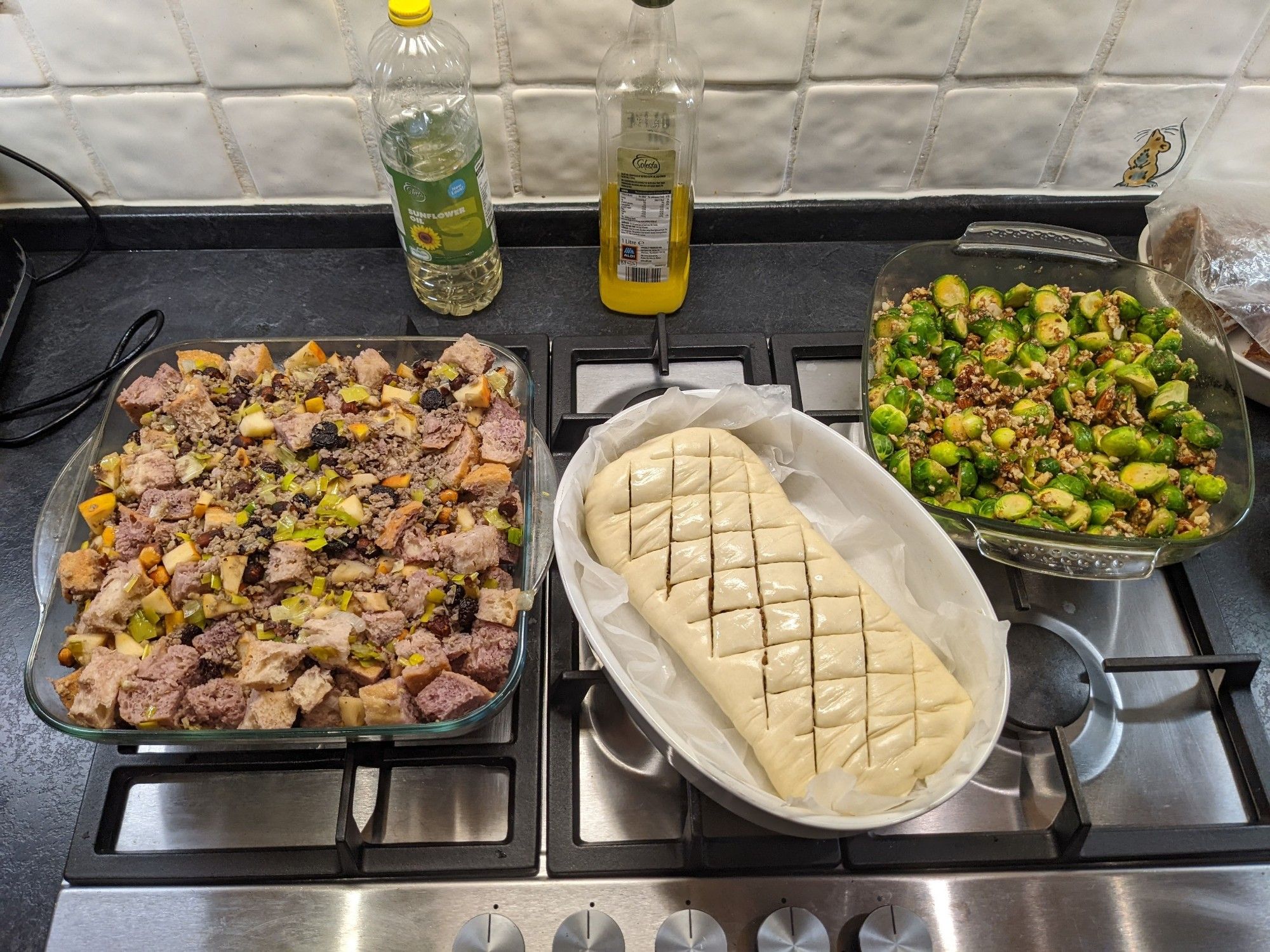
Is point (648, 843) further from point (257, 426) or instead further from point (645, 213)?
point (645, 213)

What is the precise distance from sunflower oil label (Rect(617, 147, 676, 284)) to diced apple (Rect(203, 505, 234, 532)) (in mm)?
696

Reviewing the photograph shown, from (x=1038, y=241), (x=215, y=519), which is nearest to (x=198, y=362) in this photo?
(x=215, y=519)

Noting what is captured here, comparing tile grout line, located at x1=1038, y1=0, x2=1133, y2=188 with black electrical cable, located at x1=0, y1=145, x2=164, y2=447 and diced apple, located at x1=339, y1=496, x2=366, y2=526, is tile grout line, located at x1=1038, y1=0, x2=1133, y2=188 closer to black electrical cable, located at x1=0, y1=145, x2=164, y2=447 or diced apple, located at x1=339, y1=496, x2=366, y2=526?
diced apple, located at x1=339, y1=496, x2=366, y2=526

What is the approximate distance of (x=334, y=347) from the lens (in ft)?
4.15

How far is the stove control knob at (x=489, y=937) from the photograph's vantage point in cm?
93

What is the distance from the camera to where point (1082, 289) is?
1386mm

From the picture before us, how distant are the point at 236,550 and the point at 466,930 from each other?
0.51 meters

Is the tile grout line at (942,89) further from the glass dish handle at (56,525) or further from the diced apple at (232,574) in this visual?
the glass dish handle at (56,525)

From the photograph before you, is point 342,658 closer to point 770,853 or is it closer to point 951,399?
point 770,853

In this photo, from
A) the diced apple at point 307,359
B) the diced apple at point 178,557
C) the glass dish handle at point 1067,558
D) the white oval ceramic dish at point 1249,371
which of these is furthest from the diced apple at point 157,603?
the white oval ceramic dish at point 1249,371

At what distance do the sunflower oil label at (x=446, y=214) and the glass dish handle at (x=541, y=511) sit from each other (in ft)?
1.09

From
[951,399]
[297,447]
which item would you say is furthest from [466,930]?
[951,399]

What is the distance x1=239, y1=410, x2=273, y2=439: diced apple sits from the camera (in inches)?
44.9

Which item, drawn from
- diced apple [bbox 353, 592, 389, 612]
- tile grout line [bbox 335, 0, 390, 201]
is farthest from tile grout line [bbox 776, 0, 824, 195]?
diced apple [bbox 353, 592, 389, 612]
